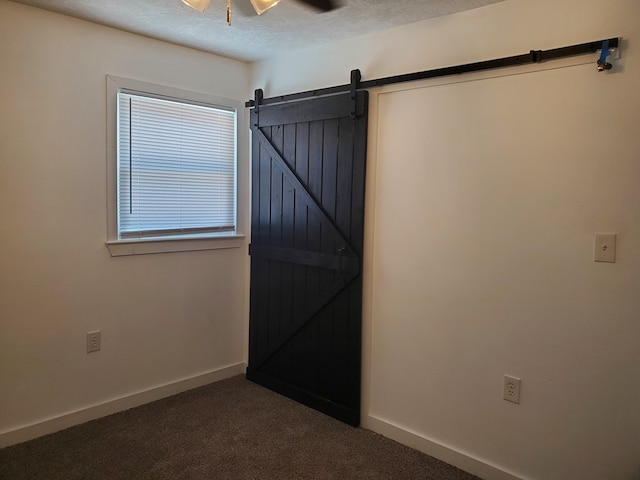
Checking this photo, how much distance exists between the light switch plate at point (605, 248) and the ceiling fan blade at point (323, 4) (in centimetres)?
163

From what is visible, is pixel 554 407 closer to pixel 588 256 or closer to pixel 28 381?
pixel 588 256

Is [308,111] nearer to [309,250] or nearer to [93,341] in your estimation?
[309,250]

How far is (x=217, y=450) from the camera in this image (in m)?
2.48

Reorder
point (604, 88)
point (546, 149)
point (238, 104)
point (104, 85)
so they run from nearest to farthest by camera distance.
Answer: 1. point (604, 88)
2. point (546, 149)
3. point (104, 85)
4. point (238, 104)

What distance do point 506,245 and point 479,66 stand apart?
0.89 m

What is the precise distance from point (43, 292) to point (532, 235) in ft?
8.55

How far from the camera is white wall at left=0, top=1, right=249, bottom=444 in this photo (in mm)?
2426

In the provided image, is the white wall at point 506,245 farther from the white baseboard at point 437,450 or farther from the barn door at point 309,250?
the barn door at point 309,250

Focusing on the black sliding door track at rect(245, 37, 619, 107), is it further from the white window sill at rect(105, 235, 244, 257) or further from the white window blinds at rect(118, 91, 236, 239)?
the white window sill at rect(105, 235, 244, 257)

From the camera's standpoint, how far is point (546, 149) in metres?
2.05

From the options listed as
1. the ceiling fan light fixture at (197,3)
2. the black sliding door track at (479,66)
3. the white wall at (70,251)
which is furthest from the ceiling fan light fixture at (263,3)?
the white wall at (70,251)

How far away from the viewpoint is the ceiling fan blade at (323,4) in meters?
2.22

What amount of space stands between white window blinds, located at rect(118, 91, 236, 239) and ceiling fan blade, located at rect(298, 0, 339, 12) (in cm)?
122

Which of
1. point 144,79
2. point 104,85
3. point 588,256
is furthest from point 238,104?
point 588,256
